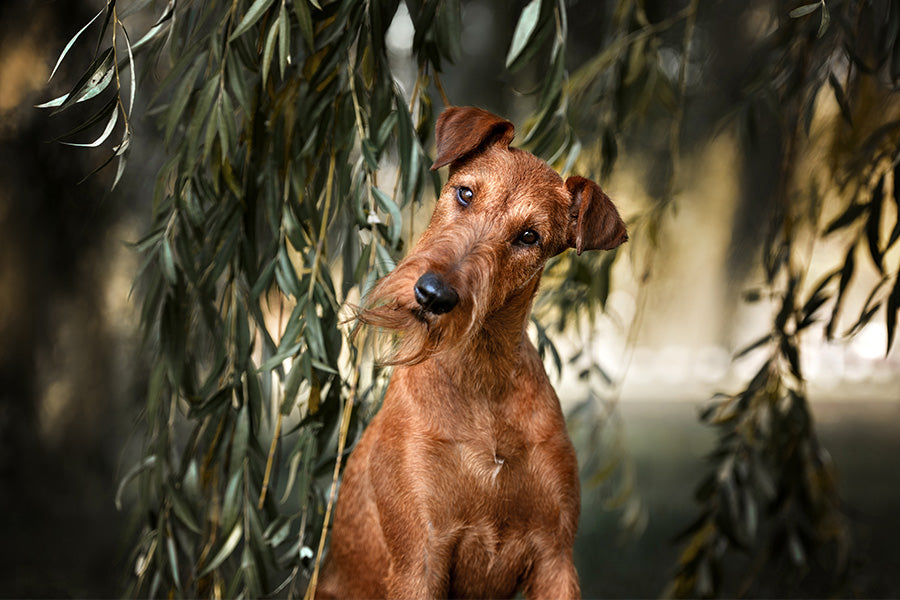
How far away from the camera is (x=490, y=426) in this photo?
1.13 metres

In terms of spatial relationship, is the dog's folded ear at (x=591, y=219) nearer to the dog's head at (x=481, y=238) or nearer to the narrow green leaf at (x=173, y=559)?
the dog's head at (x=481, y=238)

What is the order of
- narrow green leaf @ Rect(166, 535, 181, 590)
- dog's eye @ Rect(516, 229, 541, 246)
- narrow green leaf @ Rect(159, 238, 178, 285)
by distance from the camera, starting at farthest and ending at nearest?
narrow green leaf @ Rect(166, 535, 181, 590)
narrow green leaf @ Rect(159, 238, 178, 285)
dog's eye @ Rect(516, 229, 541, 246)

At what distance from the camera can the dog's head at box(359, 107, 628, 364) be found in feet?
3.20

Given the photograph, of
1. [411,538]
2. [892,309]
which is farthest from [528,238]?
[892,309]

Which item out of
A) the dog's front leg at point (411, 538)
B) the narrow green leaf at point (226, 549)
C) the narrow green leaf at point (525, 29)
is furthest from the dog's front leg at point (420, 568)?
the narrow green leaf at point (525, 29)

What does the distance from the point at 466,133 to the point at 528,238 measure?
0.18 m

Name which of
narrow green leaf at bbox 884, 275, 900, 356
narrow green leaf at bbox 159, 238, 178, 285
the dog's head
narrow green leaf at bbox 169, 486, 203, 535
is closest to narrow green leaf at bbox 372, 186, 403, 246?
the dog's head

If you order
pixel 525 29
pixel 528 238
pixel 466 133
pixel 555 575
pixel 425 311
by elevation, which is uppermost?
pixel 525 29

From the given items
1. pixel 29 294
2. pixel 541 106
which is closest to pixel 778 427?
pixel 541 106

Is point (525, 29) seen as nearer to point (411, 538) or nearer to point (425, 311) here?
point (425, 311)

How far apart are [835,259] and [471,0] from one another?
3.45m

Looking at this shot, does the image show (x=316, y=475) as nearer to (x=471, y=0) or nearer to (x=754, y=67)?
(x=754, y=67)

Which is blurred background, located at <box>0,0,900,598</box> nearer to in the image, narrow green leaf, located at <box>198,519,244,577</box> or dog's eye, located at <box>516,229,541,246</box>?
narrow green leaf, located at <box>198,519,244,577</box>

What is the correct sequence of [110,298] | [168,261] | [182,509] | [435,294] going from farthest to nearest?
1. [110,298]
2. [182,509]
3. [168,261]
4. [435,294]
